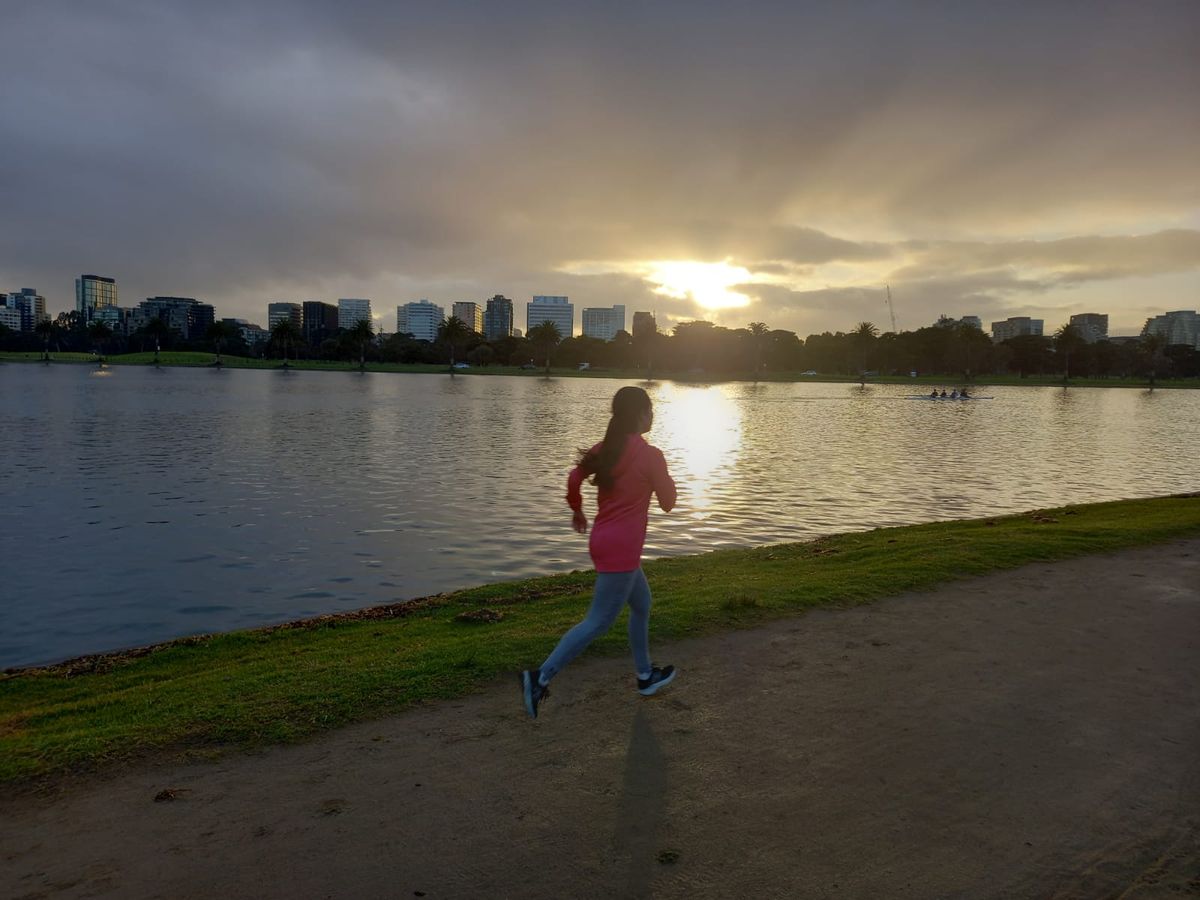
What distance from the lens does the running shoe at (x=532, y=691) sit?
6.67m

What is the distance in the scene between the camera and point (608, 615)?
6.73 m

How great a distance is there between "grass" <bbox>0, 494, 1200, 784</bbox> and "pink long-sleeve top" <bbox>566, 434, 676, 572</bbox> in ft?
6.76

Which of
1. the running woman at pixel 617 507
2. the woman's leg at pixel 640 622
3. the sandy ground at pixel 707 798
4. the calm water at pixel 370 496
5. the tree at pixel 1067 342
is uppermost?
the tree at pixel 1067 342

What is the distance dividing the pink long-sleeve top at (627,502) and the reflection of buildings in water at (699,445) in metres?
15.5

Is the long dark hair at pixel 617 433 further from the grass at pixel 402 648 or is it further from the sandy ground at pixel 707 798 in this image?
the grass at pixel 402 648

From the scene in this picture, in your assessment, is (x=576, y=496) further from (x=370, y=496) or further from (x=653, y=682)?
(x=370, y=496)

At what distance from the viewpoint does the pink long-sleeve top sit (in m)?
6.46

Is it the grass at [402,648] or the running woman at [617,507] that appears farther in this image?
the grass at [402,648]

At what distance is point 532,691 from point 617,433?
7.77 ft

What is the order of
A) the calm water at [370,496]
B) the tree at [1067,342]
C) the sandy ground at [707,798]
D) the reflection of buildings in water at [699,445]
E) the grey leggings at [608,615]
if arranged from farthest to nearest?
the tree at [1067,342]
the reflection of buildings in water at [699,445]
the calm water at [370,496]
the grey leggings at [608,615]
the sandy ground at [707,798]

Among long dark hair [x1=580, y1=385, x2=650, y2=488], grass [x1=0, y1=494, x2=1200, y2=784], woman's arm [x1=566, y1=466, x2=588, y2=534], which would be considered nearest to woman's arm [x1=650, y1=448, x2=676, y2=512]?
long dark hair [x1=580, y1=385, x2=650, y2=488]

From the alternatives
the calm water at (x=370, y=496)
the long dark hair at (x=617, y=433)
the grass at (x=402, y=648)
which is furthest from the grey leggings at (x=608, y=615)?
the calm water at (x=370, y=496)

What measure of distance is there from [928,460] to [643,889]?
35.6 metres

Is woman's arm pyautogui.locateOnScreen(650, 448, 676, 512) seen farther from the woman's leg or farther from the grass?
the grass
